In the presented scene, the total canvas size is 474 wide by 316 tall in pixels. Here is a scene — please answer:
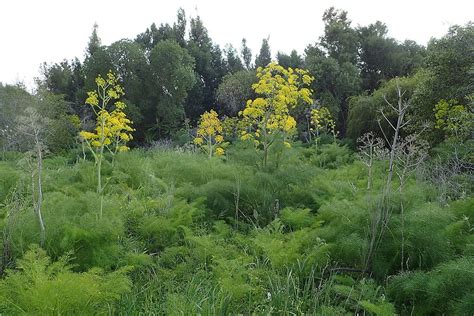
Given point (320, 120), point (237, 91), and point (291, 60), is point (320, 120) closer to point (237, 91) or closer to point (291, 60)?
point (237, 91)

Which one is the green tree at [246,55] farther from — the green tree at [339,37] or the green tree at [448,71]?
the green tree at [448,71]

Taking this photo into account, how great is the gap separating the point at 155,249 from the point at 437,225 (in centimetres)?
274

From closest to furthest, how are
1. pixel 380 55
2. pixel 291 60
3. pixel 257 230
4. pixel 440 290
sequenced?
pixel 440 290, pixel 257 230, pixel 380 55, pixel 291 60

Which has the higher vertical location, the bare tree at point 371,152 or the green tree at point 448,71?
the green tree at point 448,71

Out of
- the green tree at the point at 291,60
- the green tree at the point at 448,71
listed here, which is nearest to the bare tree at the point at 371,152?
the green tree at the point at 448,71

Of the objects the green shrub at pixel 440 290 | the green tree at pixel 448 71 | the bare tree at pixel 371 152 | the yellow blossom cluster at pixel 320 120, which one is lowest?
the green shrub at pixel 440 290

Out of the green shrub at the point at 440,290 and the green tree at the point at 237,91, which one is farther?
the green tree at the point at 237,91

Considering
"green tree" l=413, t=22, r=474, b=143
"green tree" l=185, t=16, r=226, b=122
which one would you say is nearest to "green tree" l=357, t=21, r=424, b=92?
"green tree" l=185, t=16, r=226, b=122

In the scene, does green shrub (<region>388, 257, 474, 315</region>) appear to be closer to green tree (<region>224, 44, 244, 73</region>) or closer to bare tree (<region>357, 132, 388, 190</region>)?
bare tree (<region>357, 132, 388, 190</region>)

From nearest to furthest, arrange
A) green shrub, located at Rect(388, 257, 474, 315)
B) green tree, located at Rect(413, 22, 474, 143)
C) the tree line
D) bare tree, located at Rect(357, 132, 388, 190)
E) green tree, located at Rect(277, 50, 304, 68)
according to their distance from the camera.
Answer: green shrub, located at Rect(388, 257, 474, 315) → bare tree, located at Rect(357, 132, 388, 190) → green tree, located at Rect(413, 22, 474, 143) → the tree line → green tree, located at Rect(277, 50, 304, 68)

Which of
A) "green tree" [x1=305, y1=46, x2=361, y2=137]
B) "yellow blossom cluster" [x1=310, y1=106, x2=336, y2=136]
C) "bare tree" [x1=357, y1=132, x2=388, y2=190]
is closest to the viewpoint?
"bare tree" [x1=357, y1=132, x2=388, y2=190]

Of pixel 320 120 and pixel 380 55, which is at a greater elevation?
Answer: pixel 380 55

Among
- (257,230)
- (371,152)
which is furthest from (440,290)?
(257,230)

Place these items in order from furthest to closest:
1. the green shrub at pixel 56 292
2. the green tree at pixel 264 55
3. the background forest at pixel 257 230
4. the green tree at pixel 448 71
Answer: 1. the green tree at pixel 264 55
2. the green tree at pixel 448 71
3. the background forest at pixel 257 230
4. the green shrub at pixel 56 292
